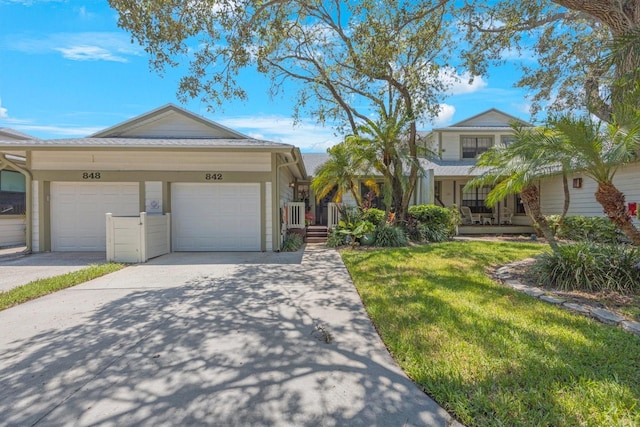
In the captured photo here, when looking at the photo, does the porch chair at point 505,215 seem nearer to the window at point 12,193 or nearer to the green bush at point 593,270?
the green bush at point 593,270

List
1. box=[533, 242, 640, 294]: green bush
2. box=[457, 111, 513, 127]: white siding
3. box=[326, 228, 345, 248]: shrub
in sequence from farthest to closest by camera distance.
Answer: box=[457, 111, 513, 127]: white siding, box=[326, 228, 345, 248]: shrub, box=[533, 242, 640, 294]: green bush

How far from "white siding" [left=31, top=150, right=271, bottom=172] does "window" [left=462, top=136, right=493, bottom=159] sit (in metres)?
12.8

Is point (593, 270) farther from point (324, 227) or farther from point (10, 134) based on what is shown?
point (10, 134)

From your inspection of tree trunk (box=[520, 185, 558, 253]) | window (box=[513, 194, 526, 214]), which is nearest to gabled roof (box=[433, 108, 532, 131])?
window (box=[513, 194, 526, 214])

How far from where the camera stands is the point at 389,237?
11.0 m

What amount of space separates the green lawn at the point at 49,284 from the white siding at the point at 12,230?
7.30 meters

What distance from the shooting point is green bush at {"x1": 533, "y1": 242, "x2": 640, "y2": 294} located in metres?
5.09

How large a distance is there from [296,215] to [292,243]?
219cm

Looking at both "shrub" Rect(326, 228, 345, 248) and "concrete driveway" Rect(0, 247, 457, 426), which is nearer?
"concrete driveway" Rect(0, 247, 457, 426)

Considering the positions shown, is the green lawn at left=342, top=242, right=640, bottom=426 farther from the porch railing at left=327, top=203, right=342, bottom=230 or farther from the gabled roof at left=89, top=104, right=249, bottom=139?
the gabled roof at left=89, top=104, right=249, bottom=139

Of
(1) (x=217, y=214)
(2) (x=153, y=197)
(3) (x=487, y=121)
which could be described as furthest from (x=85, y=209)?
(3) (x=487, y=121)

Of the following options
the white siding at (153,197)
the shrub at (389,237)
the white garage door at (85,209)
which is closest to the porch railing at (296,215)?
the shrub at (389,237)

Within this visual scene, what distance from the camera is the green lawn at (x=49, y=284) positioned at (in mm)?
Result: 4996

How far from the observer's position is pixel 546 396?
2.36 metres
